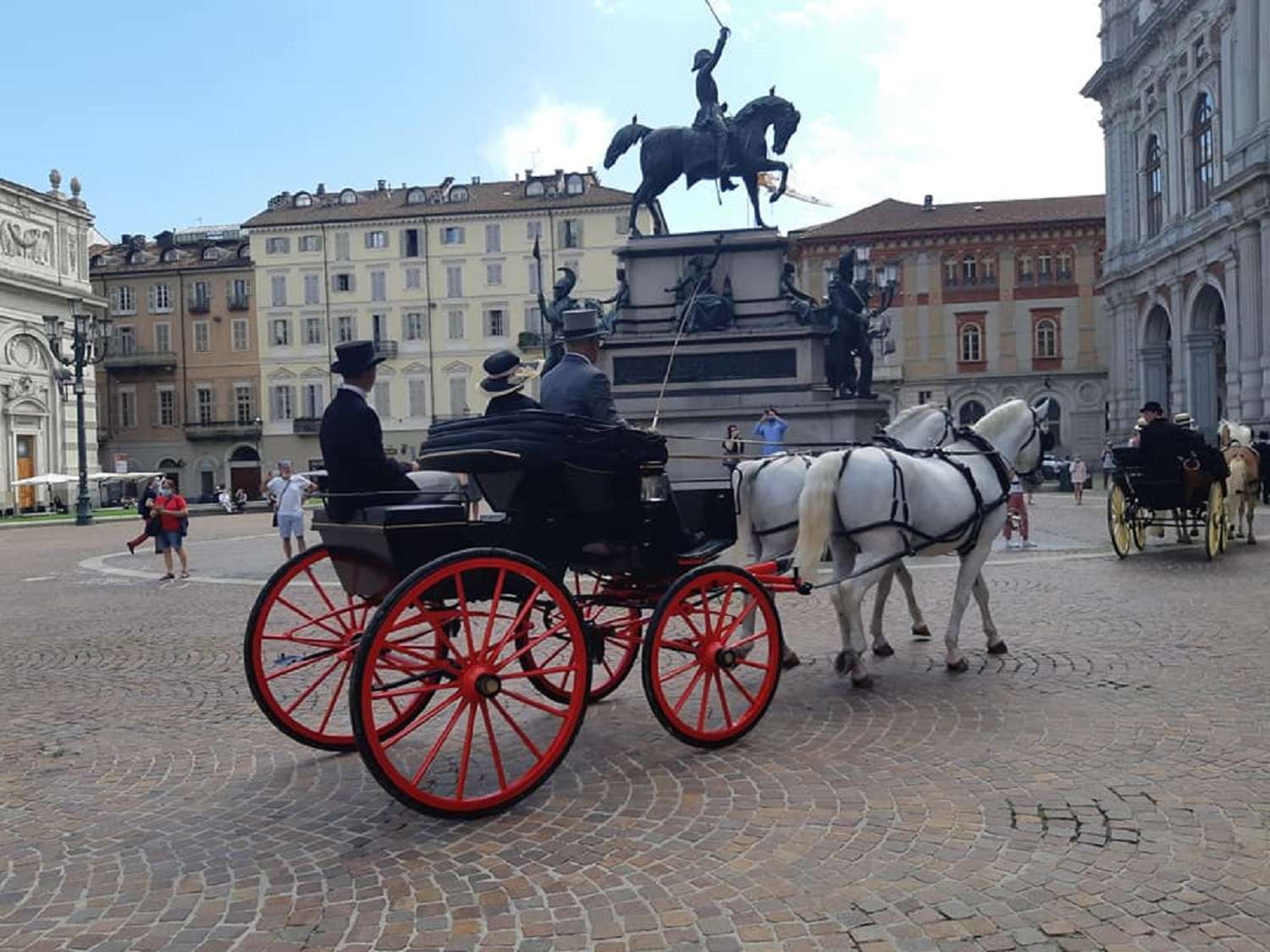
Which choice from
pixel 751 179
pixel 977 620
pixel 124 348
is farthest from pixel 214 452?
pixel 977 620

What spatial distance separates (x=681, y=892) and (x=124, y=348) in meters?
69.8

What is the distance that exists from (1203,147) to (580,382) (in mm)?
41669

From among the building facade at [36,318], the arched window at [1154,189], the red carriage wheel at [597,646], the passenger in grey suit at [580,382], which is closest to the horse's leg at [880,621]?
the red carriage wheel at [597,646]

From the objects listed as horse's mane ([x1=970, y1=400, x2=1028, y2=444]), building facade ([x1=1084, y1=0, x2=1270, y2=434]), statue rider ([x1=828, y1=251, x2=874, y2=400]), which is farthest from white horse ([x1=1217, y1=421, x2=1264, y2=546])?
building facade ([x1=1084, y1=0, x2=1270, y2=434])

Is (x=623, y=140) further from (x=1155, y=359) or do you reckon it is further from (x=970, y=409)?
(x=970, y=409)

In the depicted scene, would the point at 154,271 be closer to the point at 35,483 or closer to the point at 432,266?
the point at 432,266

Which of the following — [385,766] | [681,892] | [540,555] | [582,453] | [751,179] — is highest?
[751,179]

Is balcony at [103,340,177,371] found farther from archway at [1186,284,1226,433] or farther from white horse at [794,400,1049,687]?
white horse at [794,400,1049,687]

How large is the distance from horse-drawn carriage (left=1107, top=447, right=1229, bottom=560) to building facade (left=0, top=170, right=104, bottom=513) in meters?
46.4

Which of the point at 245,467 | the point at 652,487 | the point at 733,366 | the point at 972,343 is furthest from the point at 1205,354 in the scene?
the point at 245,467

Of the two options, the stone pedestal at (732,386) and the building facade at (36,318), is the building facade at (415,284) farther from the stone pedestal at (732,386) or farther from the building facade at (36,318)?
the stone pedestal at (732,386)

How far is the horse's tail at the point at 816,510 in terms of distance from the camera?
593cm

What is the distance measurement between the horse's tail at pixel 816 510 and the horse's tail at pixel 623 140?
13414 mm

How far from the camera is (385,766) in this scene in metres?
3.97
